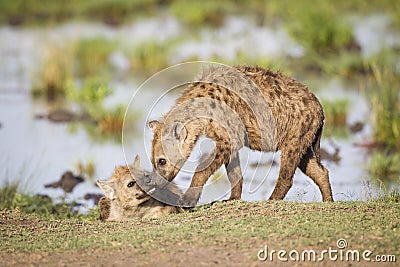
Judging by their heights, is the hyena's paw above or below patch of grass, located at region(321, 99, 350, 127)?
below

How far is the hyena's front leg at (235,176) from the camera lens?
8.96 metres

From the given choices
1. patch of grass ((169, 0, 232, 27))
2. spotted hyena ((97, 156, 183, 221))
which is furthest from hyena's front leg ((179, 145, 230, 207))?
patch of grass ((169, 0, 232, 27))

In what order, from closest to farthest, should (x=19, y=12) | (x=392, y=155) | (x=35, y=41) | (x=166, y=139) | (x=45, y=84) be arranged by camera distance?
(x=166, y=139) < (x=392, y=155) < (x=45, y=84) < (x=35, y=41) < (x=19, y=12)

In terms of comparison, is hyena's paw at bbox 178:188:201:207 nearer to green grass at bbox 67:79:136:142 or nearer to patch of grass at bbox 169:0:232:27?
green grass at bbox 67:79:136:142

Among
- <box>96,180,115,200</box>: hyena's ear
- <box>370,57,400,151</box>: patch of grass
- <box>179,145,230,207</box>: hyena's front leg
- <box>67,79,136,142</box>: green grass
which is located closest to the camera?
<box>179,145,230,207</box>: hyena's front leg

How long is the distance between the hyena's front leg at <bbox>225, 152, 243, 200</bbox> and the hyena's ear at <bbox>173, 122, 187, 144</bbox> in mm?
715

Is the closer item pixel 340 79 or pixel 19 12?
pixel 340 79

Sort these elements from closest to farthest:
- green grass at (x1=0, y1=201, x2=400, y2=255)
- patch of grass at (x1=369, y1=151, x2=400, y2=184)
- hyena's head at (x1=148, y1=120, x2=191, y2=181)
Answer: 1. green grass at (x1=0, y1=201, x2=400, y2=255)
2. hyena's head at (x1=148, y1=120, x2=191, y2=181)
3. patch of grass at (x1=369, y1=151, x2=400, y2=184)

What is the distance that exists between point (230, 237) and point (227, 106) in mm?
1939

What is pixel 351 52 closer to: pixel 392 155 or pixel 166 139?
pixel 392 155

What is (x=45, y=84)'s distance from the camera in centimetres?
1792

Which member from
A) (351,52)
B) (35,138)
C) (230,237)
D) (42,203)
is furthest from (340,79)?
(230,237)

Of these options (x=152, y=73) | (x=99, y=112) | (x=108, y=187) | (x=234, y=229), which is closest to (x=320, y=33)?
(x=152, y=73)

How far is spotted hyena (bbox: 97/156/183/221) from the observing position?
8570 mm
